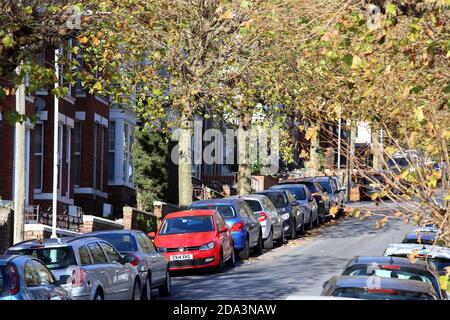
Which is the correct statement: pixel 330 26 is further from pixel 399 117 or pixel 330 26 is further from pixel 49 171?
pixel 49 171

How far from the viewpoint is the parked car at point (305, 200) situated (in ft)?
137

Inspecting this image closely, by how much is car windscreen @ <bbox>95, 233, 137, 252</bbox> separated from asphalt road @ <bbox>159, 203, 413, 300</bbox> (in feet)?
4.75

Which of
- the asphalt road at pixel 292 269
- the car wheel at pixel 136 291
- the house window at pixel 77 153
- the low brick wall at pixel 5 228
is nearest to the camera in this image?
the car wheel at pixel 136 291

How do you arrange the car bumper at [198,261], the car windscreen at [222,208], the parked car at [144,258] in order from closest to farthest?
the parked car at [144,258]
the car bumper at [198,261]
the car windscreen at [222,208]

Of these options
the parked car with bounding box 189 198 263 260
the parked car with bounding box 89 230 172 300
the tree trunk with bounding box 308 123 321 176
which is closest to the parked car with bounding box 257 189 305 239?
the tree trunk with bounding box 308 123 321 176

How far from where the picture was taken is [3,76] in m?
16.5

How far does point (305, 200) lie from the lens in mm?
42000

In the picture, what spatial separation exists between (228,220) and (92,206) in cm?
1104

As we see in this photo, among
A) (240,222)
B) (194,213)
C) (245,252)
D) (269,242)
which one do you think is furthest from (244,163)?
(194,213)

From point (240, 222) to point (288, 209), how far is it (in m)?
7.09

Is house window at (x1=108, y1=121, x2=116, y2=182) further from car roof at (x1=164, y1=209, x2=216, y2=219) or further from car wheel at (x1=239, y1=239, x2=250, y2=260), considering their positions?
car roof at (x1=164, y1=209, x2=216, y2=219)

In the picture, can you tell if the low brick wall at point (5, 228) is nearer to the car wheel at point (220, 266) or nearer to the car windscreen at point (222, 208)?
the car wheel at point (220, 266)

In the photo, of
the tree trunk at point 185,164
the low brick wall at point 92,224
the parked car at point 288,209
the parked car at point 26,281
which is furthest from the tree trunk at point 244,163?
the parked car at point 26,281

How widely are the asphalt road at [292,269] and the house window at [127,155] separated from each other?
8212mm
